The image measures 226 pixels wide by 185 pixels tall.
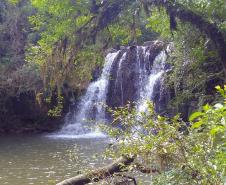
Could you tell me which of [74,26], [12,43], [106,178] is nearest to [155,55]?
[12,43]

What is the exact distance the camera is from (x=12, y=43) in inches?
933

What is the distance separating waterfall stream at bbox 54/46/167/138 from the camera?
66.3 ft

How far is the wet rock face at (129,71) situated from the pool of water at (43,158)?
11.2 feet

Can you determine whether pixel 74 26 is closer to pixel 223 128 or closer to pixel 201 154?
pixel 201 154

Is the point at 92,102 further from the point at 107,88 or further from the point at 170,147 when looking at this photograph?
the point at 170,147

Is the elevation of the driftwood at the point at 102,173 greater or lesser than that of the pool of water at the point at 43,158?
greater

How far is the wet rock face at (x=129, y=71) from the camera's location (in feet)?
68.3

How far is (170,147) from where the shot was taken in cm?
423

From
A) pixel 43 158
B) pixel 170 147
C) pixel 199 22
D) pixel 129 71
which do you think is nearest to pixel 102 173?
pixel 170 147

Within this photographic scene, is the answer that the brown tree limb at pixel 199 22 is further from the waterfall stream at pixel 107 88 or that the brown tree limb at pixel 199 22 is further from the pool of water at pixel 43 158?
the waterfall stream at pixel 107 88

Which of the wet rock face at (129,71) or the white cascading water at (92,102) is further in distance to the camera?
the white cascading water at (92,102)

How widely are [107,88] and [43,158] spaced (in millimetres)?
7706

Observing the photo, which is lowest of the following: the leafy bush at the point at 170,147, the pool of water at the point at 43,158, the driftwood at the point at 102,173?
the pool of water at the point at 43,158

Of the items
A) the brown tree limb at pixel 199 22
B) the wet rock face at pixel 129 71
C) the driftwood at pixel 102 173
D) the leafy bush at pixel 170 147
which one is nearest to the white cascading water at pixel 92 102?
the wet rock face at pixel 129 71
